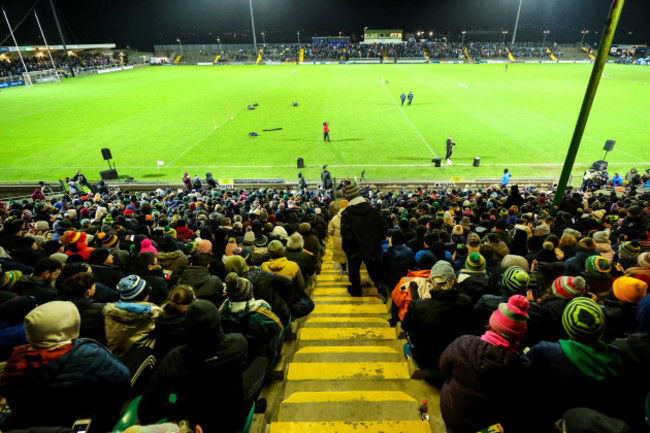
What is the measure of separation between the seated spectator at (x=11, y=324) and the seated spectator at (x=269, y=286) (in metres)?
2.11

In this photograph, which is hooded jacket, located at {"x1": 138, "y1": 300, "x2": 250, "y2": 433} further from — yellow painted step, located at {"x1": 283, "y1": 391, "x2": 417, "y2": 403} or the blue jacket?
yellow painted step, located at {"x1": 283, "y1": 391, "x2": 417, "y2": 403}

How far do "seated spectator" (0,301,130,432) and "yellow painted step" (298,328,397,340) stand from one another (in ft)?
9.47

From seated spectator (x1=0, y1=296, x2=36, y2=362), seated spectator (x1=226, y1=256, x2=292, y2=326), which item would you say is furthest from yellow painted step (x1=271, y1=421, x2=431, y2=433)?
seated spectator (x1=0, y1=296, x2=36, y2=362)

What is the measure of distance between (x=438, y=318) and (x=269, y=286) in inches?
84.4

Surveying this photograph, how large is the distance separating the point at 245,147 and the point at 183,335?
22077 mm

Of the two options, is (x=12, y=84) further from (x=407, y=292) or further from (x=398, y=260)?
(x=407, y=292)

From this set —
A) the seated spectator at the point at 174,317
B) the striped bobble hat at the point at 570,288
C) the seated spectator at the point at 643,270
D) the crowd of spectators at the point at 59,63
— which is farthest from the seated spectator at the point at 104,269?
the crowd of spectators at the point at 59,63

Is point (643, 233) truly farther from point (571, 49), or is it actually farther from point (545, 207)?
point (571, 49)

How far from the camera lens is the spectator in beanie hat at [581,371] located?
2.54 m

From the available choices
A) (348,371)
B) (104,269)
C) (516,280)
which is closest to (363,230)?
(348,371)

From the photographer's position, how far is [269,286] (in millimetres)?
4332

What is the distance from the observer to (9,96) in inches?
1750

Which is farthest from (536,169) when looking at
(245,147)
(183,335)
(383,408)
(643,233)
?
(183,335)

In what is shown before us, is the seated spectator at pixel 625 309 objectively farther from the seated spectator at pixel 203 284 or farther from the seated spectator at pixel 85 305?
the seated spectator at pixel 85 305
